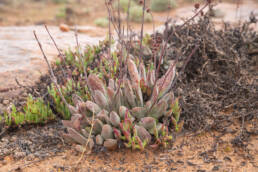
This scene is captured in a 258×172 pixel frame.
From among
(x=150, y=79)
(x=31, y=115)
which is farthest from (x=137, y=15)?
(x=31, y=115)

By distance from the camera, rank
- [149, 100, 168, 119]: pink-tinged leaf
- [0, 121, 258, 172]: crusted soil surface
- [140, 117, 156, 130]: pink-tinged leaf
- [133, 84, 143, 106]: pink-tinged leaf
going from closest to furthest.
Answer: [0, 121, 258, 172]: crusted soil surface → [140, 117, 156, 130]: pink-tinged leaf → [149, 100, 168, 119]: pink-tinged leaf → [133, 84, 143, 106]: pink-tinged leaf

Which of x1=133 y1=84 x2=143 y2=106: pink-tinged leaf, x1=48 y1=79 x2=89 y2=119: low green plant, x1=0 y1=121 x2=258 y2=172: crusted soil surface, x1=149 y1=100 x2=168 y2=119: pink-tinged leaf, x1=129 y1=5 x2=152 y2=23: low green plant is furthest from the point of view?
x1=129 y1=5 x2=152 y2=23: low green plant

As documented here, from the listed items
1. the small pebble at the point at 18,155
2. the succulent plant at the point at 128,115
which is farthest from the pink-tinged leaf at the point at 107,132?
the small pebble at the point at 18,155

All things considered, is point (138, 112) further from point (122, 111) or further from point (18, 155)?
point (18, 155)

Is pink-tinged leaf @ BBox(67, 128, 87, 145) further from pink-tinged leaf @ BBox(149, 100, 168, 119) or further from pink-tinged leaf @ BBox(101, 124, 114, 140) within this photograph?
pink-tinged leaf @ BBox(149, 100, 168, 119)

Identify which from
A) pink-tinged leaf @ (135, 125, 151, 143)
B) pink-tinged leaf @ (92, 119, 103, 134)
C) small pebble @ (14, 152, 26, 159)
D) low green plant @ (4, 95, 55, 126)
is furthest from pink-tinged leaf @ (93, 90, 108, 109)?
small pebble @ (14, 152, 26, 159)

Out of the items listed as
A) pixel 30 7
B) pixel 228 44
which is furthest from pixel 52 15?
pixel 228 44

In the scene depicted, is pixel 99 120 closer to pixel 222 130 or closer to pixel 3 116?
pixel 222 130
